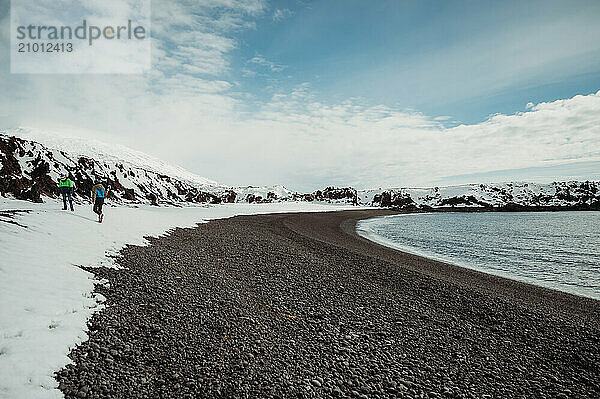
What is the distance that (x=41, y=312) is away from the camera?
588cm

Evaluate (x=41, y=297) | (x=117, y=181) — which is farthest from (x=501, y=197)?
(x=41, y=297)

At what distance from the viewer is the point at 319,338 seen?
22.6 ft

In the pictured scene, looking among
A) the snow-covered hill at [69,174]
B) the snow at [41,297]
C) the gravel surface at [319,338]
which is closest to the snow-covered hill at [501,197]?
the snow-covered hill at [69,174]

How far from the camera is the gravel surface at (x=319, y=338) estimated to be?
508cm

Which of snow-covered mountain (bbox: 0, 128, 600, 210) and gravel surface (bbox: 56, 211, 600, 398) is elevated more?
snow-covered mountain (bbox: 0, 128, 600, 210)

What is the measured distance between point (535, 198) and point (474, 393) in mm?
205643

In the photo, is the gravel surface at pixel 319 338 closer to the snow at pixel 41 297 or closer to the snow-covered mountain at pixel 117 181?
the snow at pixel 41 297

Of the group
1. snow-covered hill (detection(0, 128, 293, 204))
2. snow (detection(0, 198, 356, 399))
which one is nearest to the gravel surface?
snow (detection(0, 198, 356, 399))

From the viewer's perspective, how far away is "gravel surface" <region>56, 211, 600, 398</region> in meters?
5.08

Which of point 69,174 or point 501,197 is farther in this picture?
point 501,197

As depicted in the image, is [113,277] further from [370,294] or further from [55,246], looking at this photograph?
[370,294]

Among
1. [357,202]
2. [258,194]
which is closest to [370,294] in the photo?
[258,194]

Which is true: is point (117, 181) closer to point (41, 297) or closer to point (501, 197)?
point (41, 297)

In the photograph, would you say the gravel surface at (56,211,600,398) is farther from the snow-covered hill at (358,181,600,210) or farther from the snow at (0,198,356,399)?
the snow-covered hill at (358,181,600,210)
